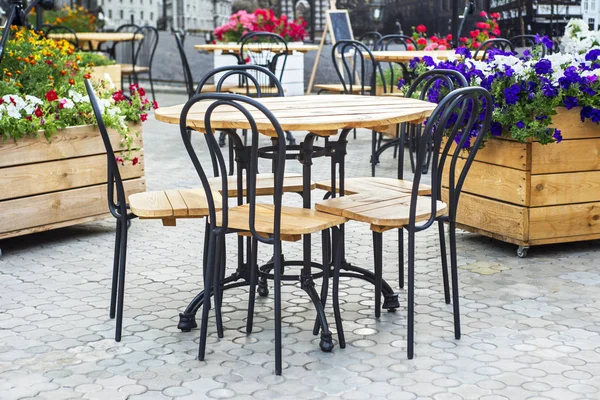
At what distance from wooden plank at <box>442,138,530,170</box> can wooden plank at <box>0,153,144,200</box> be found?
1968 mm

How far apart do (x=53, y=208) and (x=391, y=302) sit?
2009 mm

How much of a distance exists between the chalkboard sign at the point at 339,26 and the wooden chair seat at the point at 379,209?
322 inches

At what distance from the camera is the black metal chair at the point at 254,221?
3140mm

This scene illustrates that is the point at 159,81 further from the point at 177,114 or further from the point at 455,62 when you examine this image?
the point at 177,114

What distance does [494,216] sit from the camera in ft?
15.4

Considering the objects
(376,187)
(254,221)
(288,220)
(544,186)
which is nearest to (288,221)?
(288,220)

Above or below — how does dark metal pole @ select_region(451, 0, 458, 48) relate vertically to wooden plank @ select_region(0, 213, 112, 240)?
above

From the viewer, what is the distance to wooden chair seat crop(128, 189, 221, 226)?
3.49 metres

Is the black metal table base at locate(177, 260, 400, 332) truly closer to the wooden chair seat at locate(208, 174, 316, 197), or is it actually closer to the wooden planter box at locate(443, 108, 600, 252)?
the wooden chair seat at locate(208, 174, 316, 197)

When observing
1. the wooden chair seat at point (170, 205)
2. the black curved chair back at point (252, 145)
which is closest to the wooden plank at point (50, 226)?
the wooden chair seat at point (170, 205)

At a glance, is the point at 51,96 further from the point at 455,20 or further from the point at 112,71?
the point at 112,71

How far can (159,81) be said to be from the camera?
14.8 meters

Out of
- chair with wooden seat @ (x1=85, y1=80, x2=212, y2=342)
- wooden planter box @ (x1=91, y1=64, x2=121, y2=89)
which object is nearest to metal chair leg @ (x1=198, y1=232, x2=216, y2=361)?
chair with wooden seat @ (x1=85, y1=80, x2=212, y2=342)

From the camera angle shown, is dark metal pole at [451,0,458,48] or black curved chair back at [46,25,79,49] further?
black curved chair back at [46,25,79,49]
